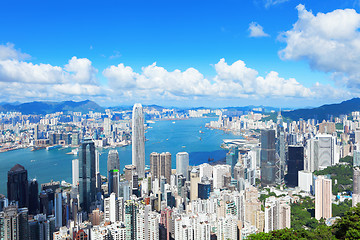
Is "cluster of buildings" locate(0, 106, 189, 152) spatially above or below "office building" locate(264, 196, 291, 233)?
above

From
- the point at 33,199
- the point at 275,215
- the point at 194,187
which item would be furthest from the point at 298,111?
the point at 33,199

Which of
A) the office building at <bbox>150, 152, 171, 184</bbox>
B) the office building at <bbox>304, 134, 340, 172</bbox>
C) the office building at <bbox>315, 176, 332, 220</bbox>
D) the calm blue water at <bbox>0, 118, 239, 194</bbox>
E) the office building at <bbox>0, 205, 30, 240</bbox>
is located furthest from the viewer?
the office building at <bbox>304, 134, 340, 172</bbox>

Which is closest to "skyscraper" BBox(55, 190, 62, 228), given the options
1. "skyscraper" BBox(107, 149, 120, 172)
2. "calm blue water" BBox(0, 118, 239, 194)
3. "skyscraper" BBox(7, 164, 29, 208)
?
"skyscraper" BBox(7, 164, 29, 208)

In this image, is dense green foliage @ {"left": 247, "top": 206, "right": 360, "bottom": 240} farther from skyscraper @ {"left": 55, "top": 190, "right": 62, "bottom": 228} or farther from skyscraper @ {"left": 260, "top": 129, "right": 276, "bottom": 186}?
skyscraper @ {"left": 260, "top": 129, "right": 276, "bottom": 186}

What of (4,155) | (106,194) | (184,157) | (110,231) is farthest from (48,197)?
(4,155)

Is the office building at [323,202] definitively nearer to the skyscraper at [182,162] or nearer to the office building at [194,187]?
the office building at [194,187]

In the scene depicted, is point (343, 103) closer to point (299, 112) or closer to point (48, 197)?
point (299, 112)
